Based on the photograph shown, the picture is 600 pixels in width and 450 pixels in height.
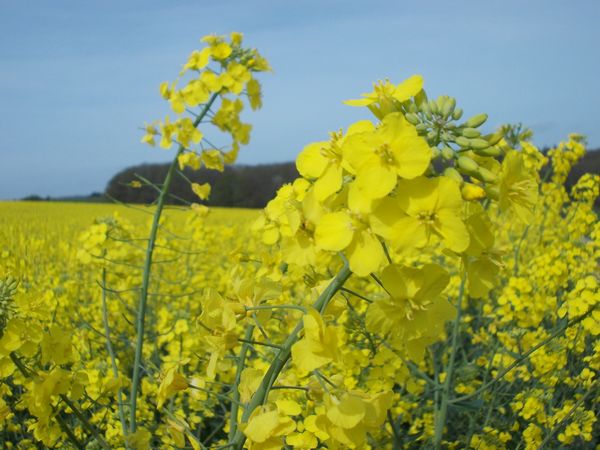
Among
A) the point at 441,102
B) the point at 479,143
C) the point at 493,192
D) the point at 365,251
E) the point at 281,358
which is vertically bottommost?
the point at 281,358

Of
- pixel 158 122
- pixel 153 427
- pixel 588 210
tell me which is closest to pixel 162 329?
pixel 153 427

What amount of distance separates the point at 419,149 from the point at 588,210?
4.72m

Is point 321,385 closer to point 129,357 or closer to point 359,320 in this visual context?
point 359,320

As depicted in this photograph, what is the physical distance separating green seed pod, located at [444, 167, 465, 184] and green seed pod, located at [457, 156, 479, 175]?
0.02 metres

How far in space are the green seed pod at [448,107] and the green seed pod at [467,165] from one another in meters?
0.12

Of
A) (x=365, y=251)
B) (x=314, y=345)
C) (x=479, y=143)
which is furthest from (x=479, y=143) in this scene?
(x=314, y=345)

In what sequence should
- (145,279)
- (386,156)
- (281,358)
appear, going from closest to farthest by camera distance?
(386,156) → (281,358) → (145,279)

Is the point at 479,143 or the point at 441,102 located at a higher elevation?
the point at 441,102

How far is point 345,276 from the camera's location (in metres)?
1.26

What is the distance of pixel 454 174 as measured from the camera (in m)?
1.18

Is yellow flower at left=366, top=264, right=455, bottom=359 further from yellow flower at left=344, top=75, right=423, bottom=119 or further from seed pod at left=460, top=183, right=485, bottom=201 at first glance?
yellow flower at left=344, top=75, right=423, bottom=119

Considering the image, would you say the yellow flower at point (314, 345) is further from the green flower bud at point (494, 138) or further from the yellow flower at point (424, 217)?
the green flower bud at point (494, 138)

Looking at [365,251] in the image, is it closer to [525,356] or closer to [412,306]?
[412,306]

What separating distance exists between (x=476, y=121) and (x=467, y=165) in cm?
15
